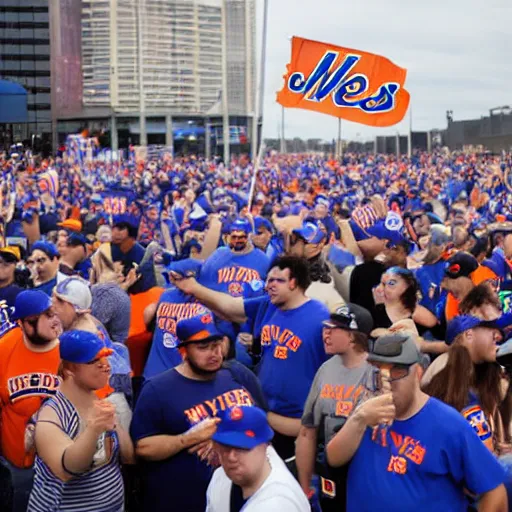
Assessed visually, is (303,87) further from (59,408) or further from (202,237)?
(59,408)

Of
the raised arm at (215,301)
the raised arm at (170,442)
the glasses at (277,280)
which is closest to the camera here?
the raised arm at (170,442)

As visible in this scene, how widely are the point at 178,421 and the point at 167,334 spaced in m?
2.05

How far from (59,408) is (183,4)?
85107mm

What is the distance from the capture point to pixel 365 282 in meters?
6.48

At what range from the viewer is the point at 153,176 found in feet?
103

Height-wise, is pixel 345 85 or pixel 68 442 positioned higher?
pixel 345 85

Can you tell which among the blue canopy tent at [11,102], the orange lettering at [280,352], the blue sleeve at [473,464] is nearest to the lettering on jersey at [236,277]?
the orange lettering at [280,352]

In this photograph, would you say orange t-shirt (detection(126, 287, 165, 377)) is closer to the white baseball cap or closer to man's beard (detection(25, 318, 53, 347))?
the white baseball cap

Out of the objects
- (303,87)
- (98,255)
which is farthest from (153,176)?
(98,255)

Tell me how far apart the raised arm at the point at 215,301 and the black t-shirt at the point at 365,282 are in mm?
1023

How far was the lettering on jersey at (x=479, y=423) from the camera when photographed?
3.94 meters

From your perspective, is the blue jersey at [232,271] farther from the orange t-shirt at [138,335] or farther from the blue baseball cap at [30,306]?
the blue baseball cap at [30,306]

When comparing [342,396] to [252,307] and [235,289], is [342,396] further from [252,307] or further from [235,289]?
[235,289]

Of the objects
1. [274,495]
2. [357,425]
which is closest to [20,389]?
[357,425]
